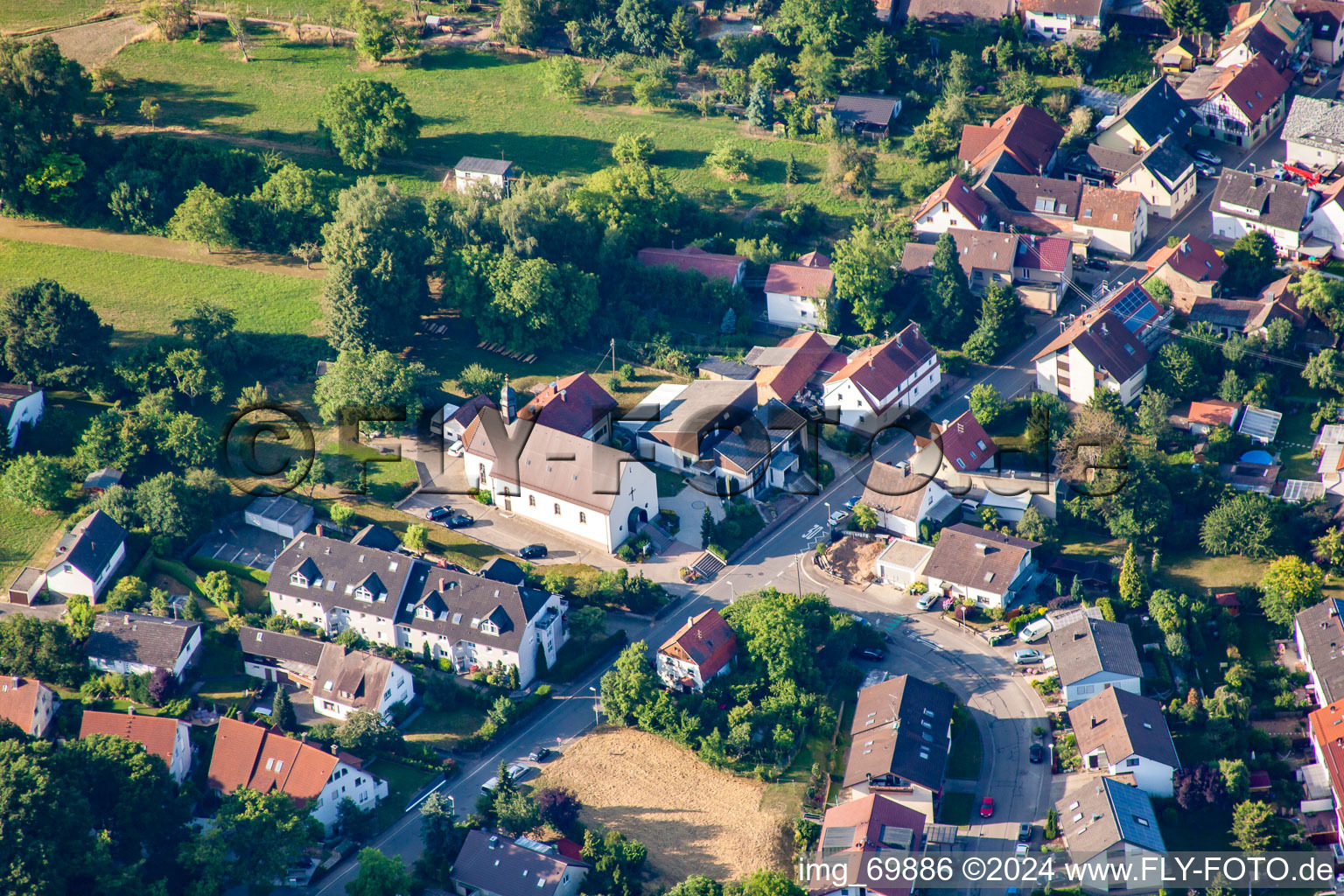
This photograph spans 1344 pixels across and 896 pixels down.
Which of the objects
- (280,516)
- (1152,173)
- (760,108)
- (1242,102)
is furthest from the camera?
(760,108)

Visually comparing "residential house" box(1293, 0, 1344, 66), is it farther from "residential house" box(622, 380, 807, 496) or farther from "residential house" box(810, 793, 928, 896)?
"residential house" box(810, 793, 928, 896)

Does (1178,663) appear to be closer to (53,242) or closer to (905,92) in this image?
(905,92)

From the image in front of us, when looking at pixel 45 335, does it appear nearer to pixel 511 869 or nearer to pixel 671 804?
pixel 511 869

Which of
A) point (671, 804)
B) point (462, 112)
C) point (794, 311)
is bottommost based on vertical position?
point (671, 804)

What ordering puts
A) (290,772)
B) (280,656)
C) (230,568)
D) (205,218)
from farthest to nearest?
(205,218), (230,568), (280,656), (290,772)

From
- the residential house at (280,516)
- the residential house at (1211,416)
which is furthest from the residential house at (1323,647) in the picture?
the residential house at (280,516)

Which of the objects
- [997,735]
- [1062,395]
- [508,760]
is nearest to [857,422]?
[1062,395]

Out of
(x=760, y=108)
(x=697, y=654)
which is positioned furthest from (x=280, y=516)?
(x=760, y=108)
